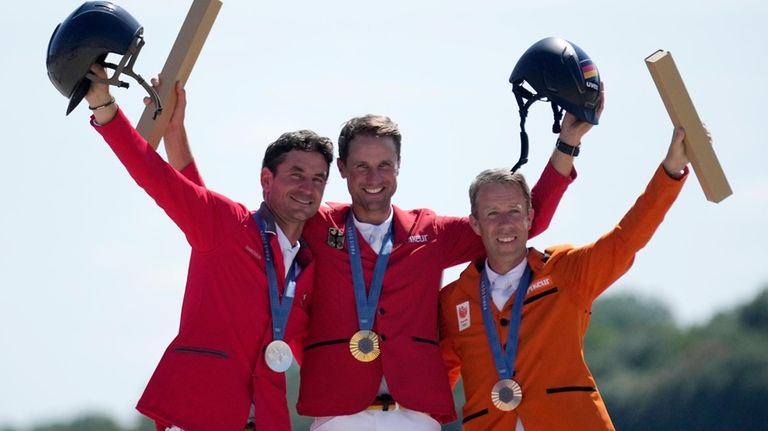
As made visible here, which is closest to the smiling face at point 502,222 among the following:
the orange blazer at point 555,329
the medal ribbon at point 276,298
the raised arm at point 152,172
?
the orange blazer at point 555,329

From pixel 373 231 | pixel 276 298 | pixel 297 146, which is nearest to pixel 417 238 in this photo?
pixel 373 231

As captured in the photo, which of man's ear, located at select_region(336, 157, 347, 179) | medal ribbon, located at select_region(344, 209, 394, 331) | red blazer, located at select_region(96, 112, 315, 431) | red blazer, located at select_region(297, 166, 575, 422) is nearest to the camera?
red blazer, located at select_region(96, 112, 315, 431)

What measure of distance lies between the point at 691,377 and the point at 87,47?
3100cm

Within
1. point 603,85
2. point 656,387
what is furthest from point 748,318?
point 603,85

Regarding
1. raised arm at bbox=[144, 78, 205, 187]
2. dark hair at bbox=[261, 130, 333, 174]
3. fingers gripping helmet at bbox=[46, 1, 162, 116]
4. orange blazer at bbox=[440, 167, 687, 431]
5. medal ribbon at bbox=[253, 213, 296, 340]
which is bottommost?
orange blazer at bbox=[440, 167, 687, 431]

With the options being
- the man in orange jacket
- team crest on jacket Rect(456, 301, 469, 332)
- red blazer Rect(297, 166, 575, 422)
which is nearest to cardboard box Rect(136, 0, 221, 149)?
red blazer Rect(297, 166, 575, 422)

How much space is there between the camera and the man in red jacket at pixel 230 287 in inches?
352

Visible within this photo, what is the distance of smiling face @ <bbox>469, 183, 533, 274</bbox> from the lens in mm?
9625

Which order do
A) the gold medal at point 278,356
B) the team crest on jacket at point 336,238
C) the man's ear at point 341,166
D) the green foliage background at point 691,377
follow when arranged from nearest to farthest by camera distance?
the gold medal at point 278,356 → the team crest on jacket at point 336,238 → the man's ear at point 341,166 → the green foliage background at point 691,377

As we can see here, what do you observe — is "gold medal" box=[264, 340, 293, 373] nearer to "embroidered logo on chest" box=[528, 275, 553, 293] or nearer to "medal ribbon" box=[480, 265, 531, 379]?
"medal ribbon" box=[480, 265, 531, 379]

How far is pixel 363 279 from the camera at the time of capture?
962 centimetres

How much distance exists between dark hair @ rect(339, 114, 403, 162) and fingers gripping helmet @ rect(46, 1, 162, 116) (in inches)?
60.1

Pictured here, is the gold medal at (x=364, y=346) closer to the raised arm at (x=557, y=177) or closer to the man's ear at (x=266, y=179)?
the man's ear at (x=266, y=179)

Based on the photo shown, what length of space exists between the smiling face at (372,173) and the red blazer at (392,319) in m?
0.20
